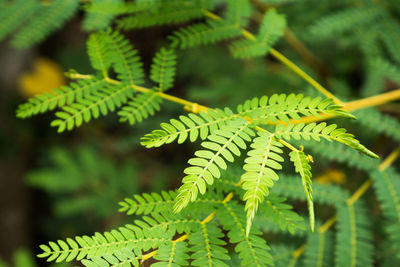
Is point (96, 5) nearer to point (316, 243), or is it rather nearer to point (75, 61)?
point (316, 243)

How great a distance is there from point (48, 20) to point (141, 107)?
908 millimetres

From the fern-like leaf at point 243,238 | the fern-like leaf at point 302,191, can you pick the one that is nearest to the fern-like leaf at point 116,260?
the fern-like leaf at point 243,238

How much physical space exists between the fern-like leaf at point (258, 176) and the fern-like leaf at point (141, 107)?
0.46m

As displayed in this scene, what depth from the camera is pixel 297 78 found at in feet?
9.76

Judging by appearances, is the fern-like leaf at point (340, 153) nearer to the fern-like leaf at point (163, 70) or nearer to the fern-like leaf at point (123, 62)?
the fern-like leaf at point (163, 70)

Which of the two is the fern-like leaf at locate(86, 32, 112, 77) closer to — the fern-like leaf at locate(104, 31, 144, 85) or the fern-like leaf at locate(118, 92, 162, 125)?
the fern-like leaf at locate(104, 31, 144, 85)

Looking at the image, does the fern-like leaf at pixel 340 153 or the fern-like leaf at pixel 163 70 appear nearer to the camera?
the fern-like leaf at pixel 163 70

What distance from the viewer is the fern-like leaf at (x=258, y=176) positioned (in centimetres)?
80

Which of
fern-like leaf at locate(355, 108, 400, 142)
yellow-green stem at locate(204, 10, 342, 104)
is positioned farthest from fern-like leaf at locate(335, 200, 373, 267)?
yellow-green stem at locate(204, 10, 342, 104)

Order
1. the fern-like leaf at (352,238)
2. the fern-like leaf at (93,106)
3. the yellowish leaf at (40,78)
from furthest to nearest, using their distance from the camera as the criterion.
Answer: the yellowish leaf at (40,78) < the fern-like leaf at (352,238) < the fern-like leaf at (93,106)

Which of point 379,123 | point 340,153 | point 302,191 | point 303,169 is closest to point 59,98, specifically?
point 303,169

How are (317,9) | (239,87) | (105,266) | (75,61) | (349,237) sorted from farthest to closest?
1. (75,61)
2. (239,87)
3. (317,9)
4. (349,237)
5. (105,266)

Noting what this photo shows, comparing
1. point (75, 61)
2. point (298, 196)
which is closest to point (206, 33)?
point (298, 196)

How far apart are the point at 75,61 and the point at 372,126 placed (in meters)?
2.81
